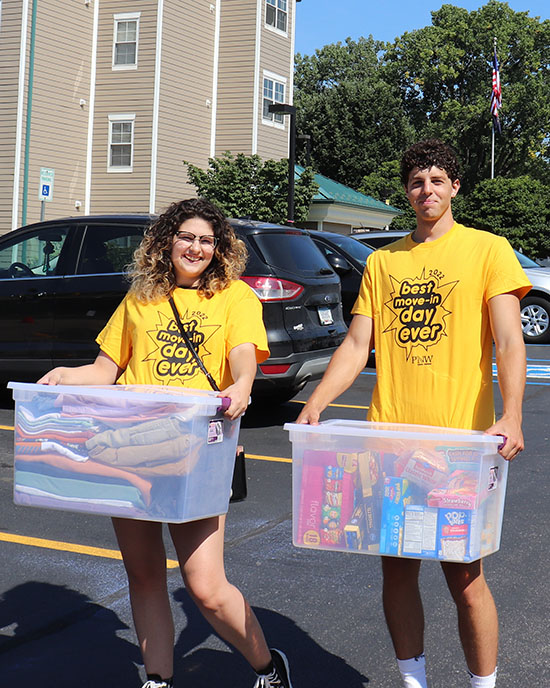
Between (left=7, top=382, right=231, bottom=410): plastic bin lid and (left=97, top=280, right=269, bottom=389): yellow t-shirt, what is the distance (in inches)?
2.8

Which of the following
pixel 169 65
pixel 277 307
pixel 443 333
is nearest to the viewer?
pixel 443 333

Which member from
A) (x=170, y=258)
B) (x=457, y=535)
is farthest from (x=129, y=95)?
(x=457, y=535)

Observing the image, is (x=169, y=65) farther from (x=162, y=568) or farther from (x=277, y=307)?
(x=162, y=568)

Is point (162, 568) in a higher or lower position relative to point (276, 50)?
lower

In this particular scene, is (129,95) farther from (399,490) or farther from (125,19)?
(399,490)

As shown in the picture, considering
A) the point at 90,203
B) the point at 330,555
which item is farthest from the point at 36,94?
the point at 330,555

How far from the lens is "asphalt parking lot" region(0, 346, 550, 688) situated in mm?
3580

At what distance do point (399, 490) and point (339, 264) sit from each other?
9.18m

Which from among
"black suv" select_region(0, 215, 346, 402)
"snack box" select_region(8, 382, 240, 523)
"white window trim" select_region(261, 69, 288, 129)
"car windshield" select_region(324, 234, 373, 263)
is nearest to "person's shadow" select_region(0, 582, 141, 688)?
"snack box" select_region(8, 382, 240, 523)

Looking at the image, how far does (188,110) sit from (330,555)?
2507 cm

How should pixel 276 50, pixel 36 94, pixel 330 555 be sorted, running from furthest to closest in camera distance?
1. pixel 276 50
2. pixel 36 94
3. pixel 330 555

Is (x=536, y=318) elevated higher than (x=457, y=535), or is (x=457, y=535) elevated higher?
(x=536, y=318)

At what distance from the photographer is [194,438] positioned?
283 cm

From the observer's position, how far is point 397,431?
2.78m
